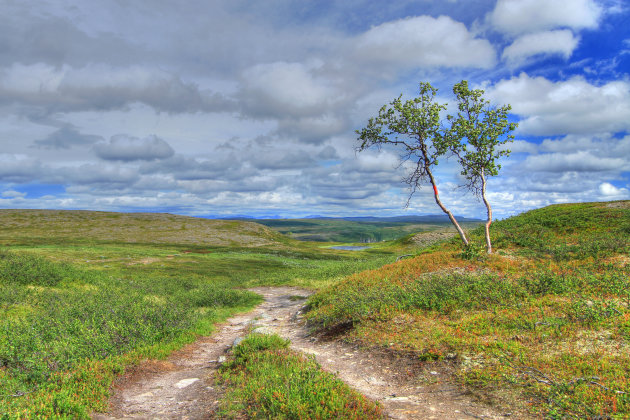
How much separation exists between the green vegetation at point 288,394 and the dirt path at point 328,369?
55cm

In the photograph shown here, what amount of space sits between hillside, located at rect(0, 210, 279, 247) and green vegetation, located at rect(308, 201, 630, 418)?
304 ft

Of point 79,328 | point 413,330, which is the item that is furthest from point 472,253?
point 79,328

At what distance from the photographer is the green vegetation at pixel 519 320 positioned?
22.6 ft

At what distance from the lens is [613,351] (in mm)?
8125

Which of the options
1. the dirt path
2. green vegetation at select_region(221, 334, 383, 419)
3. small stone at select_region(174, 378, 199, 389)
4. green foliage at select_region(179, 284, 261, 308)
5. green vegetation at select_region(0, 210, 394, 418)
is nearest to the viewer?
green vegetation at select_region(221, 334, 383, 419)

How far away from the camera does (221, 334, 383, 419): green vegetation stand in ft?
20.8

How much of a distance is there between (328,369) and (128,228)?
447 feet

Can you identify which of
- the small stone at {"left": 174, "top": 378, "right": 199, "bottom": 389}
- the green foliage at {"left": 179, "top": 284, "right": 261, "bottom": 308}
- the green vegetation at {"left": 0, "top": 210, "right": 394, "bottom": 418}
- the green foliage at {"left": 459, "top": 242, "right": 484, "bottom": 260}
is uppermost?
the green foliage at {"left": 459, "top": 242, "right": 484, "bottom": 260}

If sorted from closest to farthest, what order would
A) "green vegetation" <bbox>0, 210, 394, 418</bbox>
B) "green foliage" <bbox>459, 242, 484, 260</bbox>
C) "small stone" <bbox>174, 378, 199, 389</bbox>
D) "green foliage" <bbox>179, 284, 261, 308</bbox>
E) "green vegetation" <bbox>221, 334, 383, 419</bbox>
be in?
"green vegetation" <bbox>221, 334, 383, 419</bbox> → "green vegetation" <bbox>0, 210, 394, 418</bbox> → "small stone" <bbox>174, 378, 199, 389</bbox> → "green foliage" <bbox>459, 242, 484, 260</bbox> → "green foliage" <bbox>179, 284, 261, 308</bbox>

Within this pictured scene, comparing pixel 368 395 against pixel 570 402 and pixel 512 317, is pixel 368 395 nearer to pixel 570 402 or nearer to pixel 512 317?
pixel 570 402

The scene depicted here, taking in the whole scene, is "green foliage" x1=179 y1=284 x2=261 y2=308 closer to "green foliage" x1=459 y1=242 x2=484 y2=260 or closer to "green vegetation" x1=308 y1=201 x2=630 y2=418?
"green vegetation" x1=308 y1=201 x2=630 y2=418

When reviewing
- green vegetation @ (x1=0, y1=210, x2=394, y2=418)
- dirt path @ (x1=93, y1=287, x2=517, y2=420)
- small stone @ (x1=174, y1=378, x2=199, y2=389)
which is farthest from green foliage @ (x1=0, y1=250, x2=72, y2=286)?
small stone @ (x1=174, y1=378, x2=199, y2=389)

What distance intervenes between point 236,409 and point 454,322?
816 centimetres

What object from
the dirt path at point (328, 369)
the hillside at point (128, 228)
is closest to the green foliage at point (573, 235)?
the dirt path at point (328, 369)
